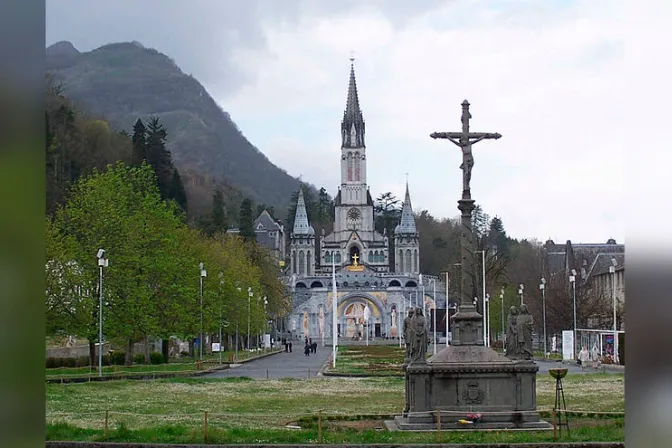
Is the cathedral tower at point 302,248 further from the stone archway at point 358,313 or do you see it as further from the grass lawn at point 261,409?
the grass lawn at point 261,409

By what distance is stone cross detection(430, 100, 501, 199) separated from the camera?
24328mm

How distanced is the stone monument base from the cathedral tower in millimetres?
173027

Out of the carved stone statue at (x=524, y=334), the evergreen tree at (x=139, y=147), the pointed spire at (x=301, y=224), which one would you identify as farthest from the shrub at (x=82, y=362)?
the pointed spire at (x=301, y=224)

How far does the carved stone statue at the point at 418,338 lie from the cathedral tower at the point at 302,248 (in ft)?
563

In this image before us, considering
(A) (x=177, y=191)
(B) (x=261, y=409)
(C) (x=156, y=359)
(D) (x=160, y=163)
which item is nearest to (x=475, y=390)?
(B) (x=261, y=409)

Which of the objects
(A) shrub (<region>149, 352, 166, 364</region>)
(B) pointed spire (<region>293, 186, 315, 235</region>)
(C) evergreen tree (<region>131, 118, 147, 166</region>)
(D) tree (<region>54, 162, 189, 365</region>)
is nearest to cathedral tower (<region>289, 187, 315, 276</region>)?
(B) pointed spire (<region>293, 186, 315, 235</region>)

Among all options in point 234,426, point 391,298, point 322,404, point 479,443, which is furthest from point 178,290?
point 391,298

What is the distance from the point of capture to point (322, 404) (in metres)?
31.6

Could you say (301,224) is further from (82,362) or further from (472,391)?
(472,391)

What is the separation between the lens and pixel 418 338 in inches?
928

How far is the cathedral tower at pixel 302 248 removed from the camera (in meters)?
196

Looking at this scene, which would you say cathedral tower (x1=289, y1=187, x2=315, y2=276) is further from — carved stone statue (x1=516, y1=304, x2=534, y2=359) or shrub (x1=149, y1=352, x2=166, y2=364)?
carved stone statue (x1=516, y1=304, x2=534, y2=359)
